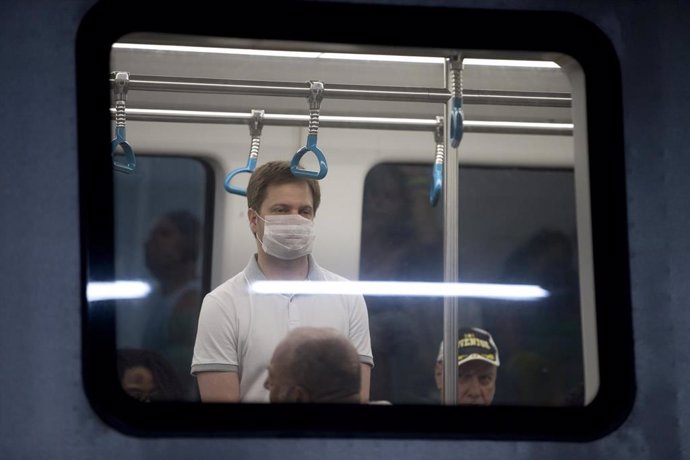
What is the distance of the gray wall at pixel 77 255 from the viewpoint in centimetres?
171

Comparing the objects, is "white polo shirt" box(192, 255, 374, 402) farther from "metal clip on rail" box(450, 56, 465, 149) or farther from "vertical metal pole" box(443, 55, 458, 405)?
"metal clip on rail" box(450, 56, 465, 149)

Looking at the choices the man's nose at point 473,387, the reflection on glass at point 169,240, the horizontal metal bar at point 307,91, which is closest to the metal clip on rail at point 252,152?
the reflection on glass at point 169,240

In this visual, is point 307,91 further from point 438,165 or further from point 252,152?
point 438,165

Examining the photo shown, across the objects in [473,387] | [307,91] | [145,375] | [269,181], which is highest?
[307,91]

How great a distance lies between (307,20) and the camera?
6.20 ft

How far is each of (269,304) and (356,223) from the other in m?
1.00

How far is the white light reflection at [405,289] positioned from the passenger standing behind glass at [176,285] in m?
0.33

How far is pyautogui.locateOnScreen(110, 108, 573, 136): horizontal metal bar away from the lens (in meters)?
3.44

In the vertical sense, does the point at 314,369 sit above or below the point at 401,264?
below

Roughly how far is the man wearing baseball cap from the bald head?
108 centimetres

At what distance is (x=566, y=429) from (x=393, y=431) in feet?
1.03

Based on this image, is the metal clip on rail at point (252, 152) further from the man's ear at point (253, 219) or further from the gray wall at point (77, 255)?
the gray wall at point (77, 255)

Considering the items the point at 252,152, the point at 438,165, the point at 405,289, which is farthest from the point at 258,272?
the point at 405,289

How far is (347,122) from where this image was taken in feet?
11.9
